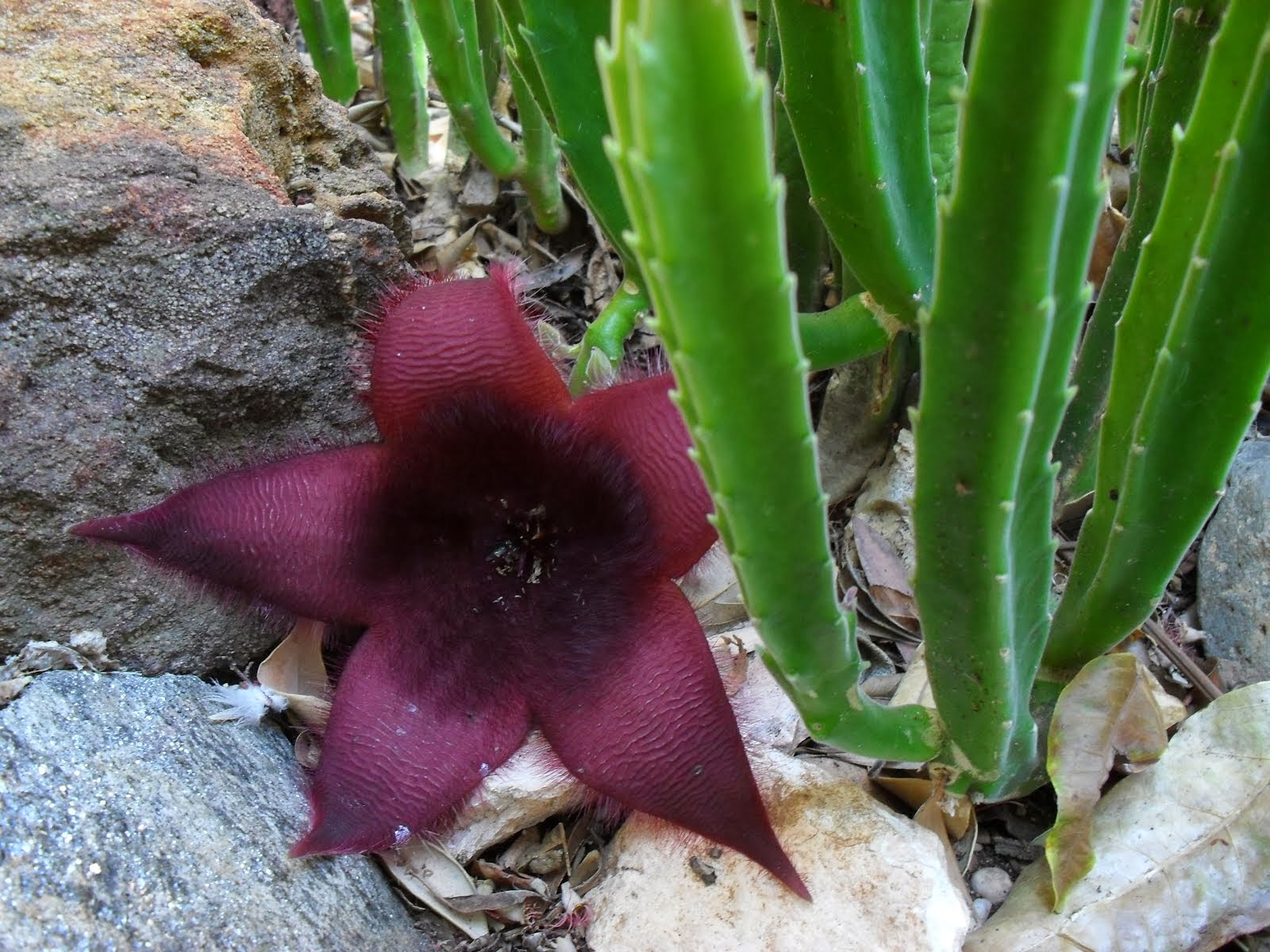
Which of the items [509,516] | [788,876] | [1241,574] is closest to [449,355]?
[509,516]

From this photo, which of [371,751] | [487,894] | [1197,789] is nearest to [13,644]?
[371,751]

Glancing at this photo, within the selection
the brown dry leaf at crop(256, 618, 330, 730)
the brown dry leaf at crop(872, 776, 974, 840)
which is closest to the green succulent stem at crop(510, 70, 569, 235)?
the brown dry leaf at crop(256, 618, 330, 730)

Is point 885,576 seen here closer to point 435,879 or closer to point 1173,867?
point 1173,867

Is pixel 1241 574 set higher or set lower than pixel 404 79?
lower

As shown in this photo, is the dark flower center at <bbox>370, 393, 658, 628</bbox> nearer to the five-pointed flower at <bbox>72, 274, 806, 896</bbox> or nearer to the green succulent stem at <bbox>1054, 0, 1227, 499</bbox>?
the five-pointed flower at <bbox>72, 274, 806, 896</bbox>

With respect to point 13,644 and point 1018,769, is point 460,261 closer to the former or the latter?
point 13,644

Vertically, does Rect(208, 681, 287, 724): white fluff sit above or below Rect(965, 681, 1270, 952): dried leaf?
above
